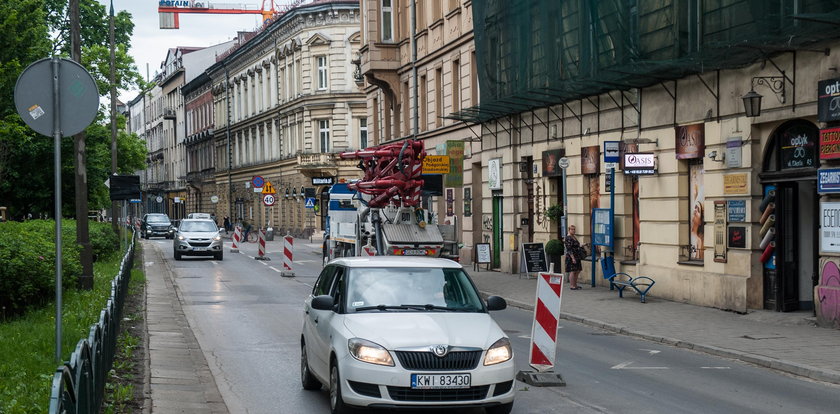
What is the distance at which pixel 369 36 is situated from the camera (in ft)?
148

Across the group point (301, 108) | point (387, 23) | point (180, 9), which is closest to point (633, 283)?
point (387, 23)

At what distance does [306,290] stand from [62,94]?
17658mm

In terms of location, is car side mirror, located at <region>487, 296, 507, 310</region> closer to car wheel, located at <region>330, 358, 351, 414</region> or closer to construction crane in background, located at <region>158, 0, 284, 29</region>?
car wheel, located at <region>330, 358, 351, 414</region>

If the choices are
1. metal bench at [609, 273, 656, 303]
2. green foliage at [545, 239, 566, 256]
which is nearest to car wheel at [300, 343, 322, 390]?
metal bench at [609, 273, 656, 303]

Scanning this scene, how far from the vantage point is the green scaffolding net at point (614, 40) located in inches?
696

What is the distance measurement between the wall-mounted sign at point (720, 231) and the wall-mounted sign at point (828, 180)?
328 cm

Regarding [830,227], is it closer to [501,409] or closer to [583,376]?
[583,376]

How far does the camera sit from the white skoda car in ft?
29.5

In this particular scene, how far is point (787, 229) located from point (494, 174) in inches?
620

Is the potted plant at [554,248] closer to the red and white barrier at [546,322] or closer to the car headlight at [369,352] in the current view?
the red and white barrier at [546,322]

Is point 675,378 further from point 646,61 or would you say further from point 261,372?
point 646,61

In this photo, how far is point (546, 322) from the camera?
11898 millimetres

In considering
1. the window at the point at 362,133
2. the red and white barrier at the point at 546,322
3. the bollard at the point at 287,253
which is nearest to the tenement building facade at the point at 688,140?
the red and white barrier at the point at 546,322

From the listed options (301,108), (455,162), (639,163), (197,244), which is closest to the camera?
(639,163)
